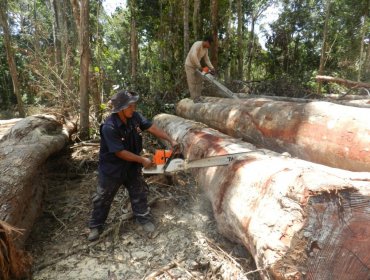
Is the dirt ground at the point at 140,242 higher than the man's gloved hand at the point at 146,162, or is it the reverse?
the man's gloved hand at the point at 146,162

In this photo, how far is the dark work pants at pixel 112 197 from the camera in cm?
349

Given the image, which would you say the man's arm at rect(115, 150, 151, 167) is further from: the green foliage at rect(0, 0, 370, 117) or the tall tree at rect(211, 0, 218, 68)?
the tall tree at rect(211, 0, 218, 68)

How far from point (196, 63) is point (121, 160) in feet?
13.6

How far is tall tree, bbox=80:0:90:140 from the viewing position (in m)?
5.67

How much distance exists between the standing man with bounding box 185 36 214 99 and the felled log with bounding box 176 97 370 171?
2096mm

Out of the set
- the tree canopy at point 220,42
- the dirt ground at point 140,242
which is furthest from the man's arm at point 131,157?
the tree canopy at point 220,42

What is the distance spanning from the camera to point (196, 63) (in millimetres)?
6973

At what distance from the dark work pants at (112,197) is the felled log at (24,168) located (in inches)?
28.5

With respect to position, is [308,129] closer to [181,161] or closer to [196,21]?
[181,161]

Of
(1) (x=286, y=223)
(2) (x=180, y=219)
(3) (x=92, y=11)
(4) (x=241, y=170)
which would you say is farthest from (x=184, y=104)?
(3) (x=92, y=11)

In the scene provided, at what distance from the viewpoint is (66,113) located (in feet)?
22.4

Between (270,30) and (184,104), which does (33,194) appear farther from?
(270,30)

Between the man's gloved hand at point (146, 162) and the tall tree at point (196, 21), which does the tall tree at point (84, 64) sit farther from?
the tall tree at point (196, 21)

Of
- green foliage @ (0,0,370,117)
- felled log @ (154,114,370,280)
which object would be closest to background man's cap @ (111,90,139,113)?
felled log @ (154,114,370,280)
